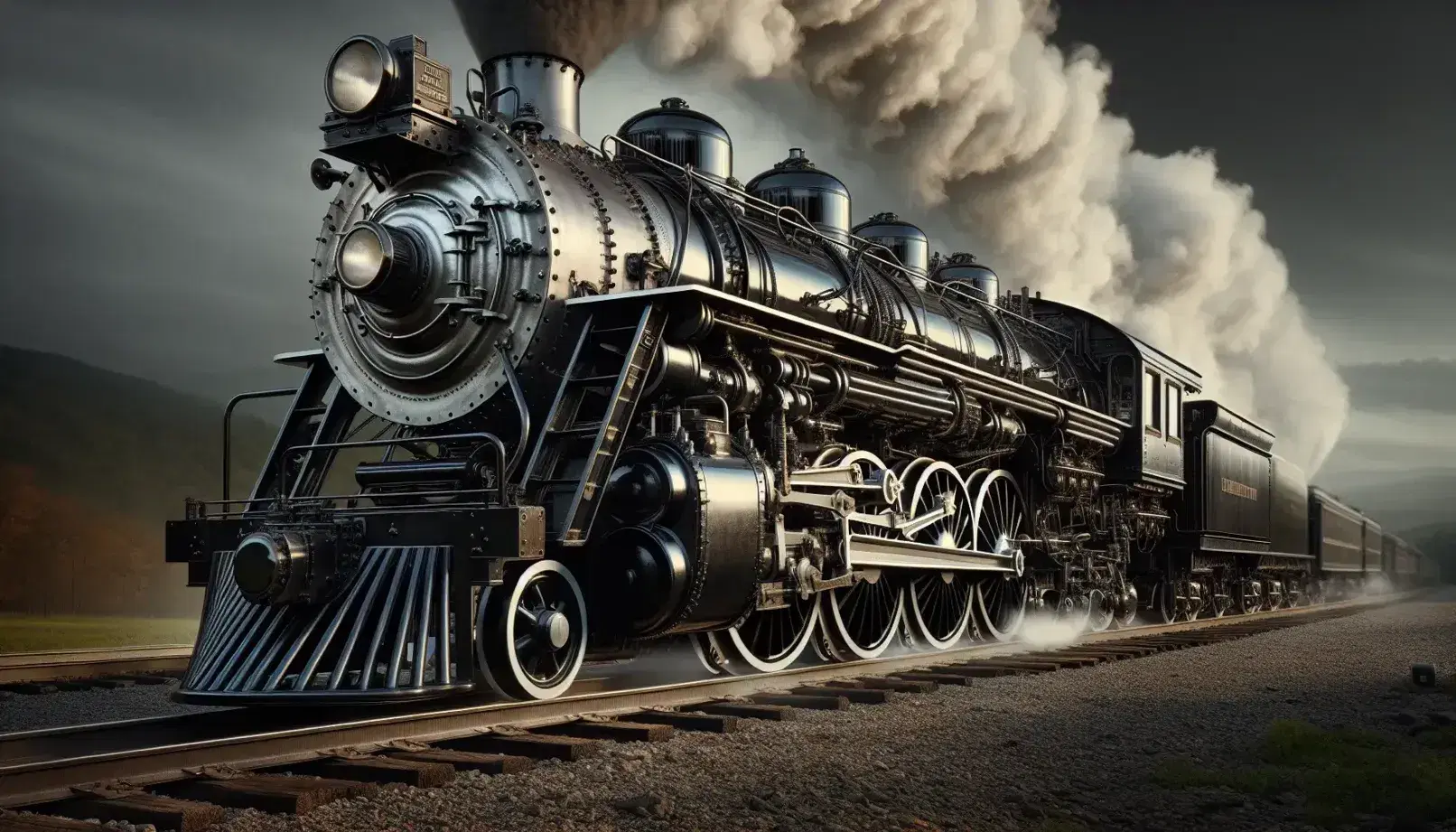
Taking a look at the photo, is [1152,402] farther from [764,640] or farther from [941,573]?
[764,640]

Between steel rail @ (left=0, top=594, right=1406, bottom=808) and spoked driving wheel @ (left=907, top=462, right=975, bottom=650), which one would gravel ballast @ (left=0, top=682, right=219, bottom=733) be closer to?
steel rail @ (left=0, top=594, right=1406, bottom=808)

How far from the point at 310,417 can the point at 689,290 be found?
112 inches

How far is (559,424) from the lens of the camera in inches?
264

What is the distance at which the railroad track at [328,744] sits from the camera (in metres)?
3.86

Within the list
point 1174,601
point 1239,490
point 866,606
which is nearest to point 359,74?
point 866,606

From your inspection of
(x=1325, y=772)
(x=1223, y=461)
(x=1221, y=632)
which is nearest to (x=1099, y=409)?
(x=1221, y=632)

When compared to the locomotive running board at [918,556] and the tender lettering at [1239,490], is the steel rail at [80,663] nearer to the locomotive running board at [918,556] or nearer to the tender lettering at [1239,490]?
the locomotive running board at [918,556]

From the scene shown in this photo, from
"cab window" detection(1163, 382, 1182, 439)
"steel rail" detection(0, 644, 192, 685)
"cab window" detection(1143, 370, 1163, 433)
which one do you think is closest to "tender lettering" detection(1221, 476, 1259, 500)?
"cab window" detection(1163, 382, 1182, 439)

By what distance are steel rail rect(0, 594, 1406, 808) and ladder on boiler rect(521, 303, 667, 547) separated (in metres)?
0.93

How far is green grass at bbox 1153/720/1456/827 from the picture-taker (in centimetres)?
416

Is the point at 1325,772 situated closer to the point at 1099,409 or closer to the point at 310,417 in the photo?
the point at 310,417

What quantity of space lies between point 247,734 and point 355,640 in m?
0.81

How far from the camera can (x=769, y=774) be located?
4.52 metres

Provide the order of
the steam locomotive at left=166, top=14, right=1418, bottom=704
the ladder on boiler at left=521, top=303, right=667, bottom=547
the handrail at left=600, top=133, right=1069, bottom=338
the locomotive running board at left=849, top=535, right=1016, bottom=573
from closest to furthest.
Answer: the steam locomotive at left=166, top=14, right=1418, bottom=704 < the ladder on boiler at left=521, top=303, right=667, bottom=547 < the handrail at left=600, top=133, right=1069, bottom=338 < the locomotive running board at left=849, top=535, right=1016, bottom=573
